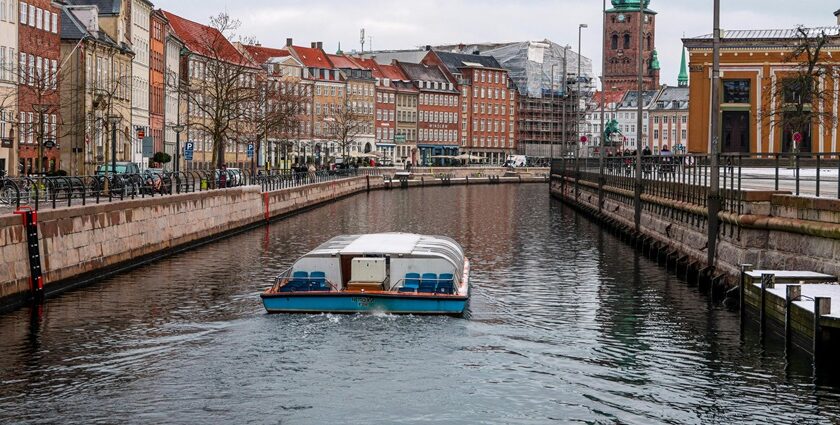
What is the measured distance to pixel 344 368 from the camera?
24.5 m

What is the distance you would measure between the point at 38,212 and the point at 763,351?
18.2 m

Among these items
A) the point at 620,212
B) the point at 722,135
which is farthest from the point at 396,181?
the point at 620,212

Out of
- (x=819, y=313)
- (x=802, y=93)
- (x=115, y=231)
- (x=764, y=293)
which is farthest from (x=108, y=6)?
(x=819, y=313)

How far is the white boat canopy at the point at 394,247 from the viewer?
104ft

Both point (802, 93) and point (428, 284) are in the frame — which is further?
point (802, 93)

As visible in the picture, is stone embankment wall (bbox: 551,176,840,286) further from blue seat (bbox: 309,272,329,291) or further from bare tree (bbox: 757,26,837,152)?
bare tree (bbox: 757,26,837,152)

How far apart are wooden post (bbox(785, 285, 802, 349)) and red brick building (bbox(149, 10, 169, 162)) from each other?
94841 mm

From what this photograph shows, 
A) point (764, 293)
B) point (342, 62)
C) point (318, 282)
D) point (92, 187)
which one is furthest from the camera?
point (342, 62)

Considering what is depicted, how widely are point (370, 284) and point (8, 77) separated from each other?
51.9 meters

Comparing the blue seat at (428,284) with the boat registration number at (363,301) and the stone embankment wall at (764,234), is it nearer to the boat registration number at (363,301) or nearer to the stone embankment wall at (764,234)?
the boat registration number at (363,301)

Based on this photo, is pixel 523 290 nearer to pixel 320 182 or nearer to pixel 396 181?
pixel 320 182

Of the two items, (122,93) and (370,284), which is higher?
(122,93)

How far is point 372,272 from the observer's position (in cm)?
3123

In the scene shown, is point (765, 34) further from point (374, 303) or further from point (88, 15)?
point (374, 303)
